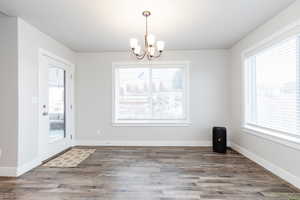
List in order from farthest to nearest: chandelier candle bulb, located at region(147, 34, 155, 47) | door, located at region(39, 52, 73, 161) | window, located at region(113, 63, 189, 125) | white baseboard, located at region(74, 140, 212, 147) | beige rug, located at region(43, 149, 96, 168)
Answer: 1. window, located at region(113, 63, 189, 125)
2. white baseboard, located at region(74, 140, 212, 147)
3. door, located at region(39, 52, 73, 161)
4. beige rug, located at region(43, 149, 96, 168)
5. chandelier candle bulb, located at region(147, 34, 155, 47)

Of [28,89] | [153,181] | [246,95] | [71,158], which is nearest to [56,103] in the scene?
[28,89]

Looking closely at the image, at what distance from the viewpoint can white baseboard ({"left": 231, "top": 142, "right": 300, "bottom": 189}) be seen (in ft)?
9.13

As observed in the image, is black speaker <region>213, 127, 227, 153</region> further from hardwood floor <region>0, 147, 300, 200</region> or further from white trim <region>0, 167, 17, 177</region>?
white trim <region>0, 167, 17, 177</region>

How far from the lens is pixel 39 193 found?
8.43 feet

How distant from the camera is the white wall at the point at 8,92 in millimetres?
3113

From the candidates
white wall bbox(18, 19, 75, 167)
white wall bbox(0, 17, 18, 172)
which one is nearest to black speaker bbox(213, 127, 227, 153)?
white wall bbox(18, 19, 75, 167)

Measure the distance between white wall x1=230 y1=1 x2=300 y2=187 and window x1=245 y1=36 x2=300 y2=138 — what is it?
9.8 inches

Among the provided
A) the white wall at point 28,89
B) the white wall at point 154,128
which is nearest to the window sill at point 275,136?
the white wall at point 154,128

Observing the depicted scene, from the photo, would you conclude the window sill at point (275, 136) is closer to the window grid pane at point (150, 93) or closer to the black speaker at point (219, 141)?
the black speaker at point (219, 141)

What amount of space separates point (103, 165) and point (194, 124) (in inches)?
102

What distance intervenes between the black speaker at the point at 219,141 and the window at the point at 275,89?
0.59 metres

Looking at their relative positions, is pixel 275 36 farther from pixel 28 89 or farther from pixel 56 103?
pixel 56 103

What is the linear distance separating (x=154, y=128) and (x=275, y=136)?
9.18ft

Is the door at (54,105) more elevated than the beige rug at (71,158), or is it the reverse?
the door at (54,105)
